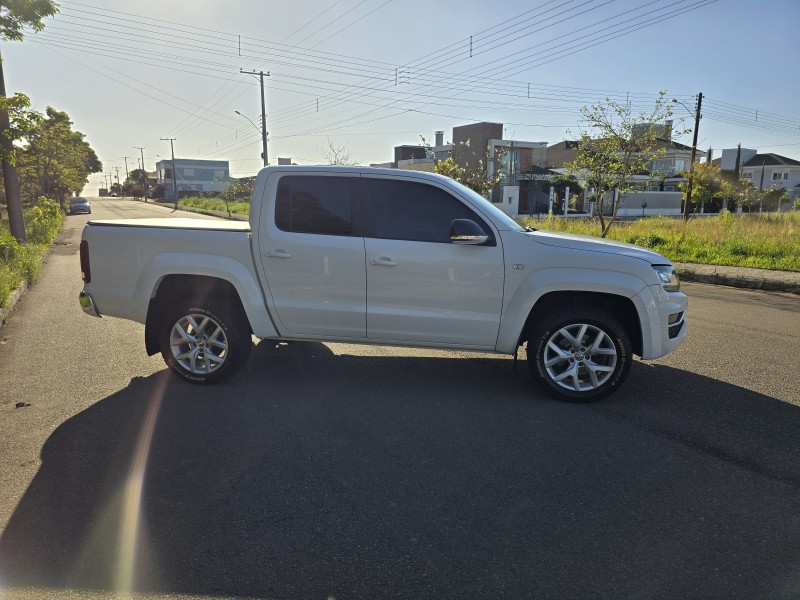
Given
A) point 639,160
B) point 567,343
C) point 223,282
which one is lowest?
point 567,343

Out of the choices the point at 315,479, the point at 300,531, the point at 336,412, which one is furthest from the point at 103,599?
the point at 336,412

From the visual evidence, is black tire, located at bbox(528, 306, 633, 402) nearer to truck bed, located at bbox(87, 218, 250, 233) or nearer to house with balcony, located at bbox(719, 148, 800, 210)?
truck bed, located at bbox(87, 218, 250, 233)

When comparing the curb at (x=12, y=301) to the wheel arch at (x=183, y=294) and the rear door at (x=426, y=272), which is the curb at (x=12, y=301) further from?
the rear door at (x=426, y=272)

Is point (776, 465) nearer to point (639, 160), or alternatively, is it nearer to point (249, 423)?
point (249, 423)

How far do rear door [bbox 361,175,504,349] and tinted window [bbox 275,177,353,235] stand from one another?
228 mm

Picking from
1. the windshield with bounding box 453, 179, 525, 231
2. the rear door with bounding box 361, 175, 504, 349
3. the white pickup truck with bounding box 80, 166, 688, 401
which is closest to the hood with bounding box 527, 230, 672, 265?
the white pickup truck with bounding box 80, 166, 688, 401

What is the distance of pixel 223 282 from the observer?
17.4 ft

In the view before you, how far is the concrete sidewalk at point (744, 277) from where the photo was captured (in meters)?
11.3

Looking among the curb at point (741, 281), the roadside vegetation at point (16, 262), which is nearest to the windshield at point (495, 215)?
the roadside vegetation at point (16, 262)

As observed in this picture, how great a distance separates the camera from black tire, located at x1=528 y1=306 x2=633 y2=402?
4797 mm

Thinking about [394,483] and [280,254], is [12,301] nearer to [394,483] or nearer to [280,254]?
[280,254]

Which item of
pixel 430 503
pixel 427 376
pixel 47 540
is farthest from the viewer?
pixel 427 376

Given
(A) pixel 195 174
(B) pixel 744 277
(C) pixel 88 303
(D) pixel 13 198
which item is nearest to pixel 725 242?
(B) pixel 744 277

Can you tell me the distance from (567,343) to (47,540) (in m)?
3.96
